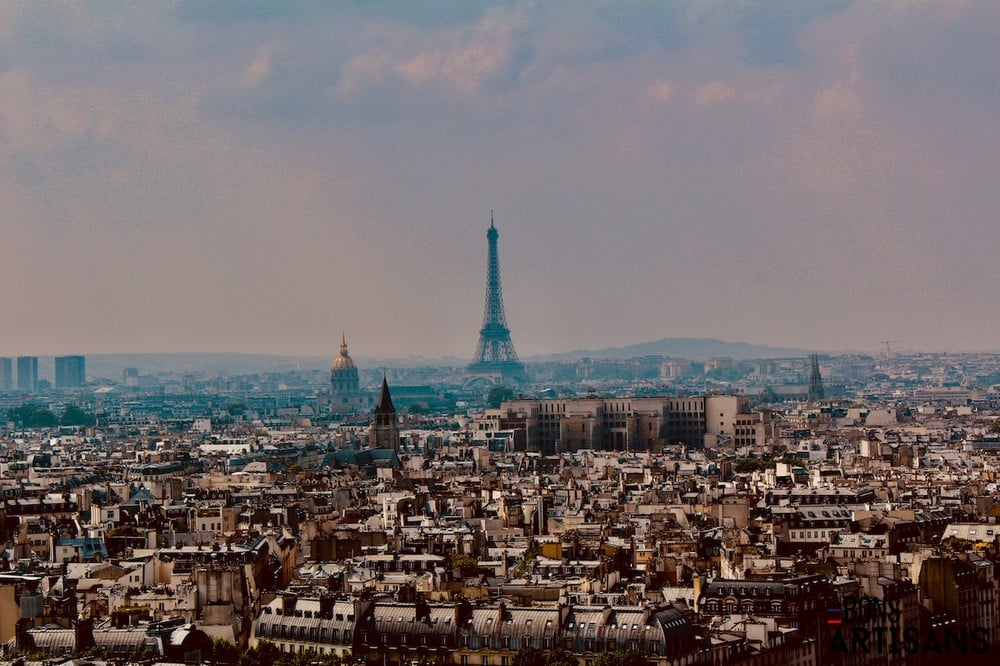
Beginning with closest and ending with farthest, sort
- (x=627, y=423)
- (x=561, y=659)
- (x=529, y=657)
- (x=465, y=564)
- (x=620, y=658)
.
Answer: (x=620, y=658) → (x=561, y=659) → (x=529, y=657) → (x=465, y=564) → (x=627, y=423)

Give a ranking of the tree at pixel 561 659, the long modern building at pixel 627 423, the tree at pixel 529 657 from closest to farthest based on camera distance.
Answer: the tree at pixel 561 659 → the tree at pixel 529 657 → the long modern building at pixel 627 423

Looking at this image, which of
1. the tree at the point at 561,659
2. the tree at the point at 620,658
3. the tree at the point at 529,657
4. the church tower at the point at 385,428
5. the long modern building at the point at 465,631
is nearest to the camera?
the tree at the point at 620,658

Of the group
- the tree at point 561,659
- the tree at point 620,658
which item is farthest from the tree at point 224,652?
the tree at point 620,658

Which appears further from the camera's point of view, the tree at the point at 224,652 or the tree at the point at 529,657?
the tree at the point at 224,652

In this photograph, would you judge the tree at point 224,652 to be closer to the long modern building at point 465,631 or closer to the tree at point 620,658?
the long modern building at point 465,631

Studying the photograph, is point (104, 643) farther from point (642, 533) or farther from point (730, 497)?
point (730, 497)

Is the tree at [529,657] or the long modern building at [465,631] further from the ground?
the long modern building at [465,631]

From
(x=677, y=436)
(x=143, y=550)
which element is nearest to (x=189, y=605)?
(x=143, y=550)

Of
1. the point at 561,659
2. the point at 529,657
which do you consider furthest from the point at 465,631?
the point at 561,659

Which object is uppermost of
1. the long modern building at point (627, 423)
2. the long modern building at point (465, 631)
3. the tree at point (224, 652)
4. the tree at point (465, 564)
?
the long modern building at point (627, 423)

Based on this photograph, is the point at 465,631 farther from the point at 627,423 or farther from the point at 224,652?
the point at 627,423

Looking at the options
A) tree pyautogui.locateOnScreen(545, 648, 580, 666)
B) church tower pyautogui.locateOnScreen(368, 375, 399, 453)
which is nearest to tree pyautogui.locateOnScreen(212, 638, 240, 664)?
tree pyautogui.locateOnScreen(545, 648, 580, 666)
